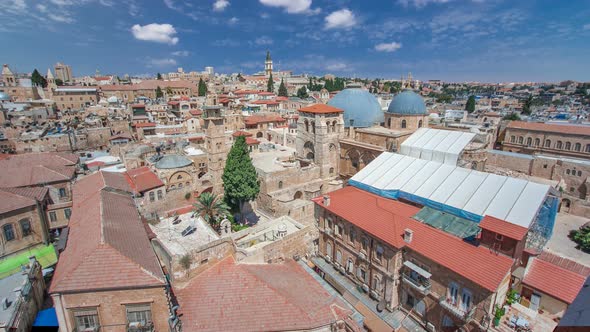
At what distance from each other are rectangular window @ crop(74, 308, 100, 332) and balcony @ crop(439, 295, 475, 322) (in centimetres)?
1784

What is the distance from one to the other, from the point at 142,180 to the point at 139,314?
68.7 ft

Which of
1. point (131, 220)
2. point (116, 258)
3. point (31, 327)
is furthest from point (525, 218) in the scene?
point (31, 327)

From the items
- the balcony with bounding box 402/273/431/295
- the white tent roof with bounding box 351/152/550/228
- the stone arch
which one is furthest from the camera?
the stone arch

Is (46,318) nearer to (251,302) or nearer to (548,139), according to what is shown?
(251,302)

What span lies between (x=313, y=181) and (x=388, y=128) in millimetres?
12816

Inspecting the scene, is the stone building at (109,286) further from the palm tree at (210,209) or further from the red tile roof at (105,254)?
the palm tree at (210,209)

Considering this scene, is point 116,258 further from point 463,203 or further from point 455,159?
point 455,159

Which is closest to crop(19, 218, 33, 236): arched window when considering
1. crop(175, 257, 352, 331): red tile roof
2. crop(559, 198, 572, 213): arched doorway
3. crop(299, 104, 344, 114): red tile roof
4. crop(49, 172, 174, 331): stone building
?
crop(49, 172, 174, 331): stone building

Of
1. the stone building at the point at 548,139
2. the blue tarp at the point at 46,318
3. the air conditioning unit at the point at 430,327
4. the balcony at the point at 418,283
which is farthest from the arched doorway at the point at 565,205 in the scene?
the blue tarp at the point at 46,318

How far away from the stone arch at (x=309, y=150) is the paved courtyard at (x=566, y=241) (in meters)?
26.8

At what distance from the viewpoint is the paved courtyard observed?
88.5 ft

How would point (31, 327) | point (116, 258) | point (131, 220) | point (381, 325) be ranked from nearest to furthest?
1. point (116, 258)
2. point (31, 327)
3. point (131, 220)
4. point (381, 325)

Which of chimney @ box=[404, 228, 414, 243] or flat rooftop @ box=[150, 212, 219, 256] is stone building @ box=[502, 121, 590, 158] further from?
flat rooftop @ box=[150, 212, 219, 256]

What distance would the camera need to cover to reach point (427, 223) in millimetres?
20141
